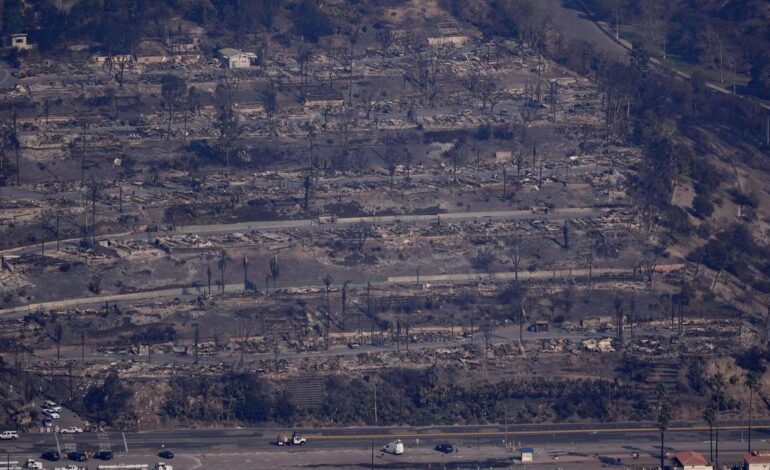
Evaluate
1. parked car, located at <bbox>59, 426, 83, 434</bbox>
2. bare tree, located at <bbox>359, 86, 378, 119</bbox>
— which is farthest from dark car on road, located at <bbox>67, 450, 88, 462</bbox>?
bare tree, located at <bbox>359, 86, 378, 119</bbox>

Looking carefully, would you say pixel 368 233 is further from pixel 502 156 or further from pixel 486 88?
pixel 486 88


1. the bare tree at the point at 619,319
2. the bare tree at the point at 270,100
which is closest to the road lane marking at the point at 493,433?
→ the bare tree at the point at 619,319

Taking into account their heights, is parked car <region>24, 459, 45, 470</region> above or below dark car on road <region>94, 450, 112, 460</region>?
above

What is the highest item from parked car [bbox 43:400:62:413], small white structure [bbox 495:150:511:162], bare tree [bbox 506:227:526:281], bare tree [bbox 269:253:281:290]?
small white structure [bbox 495:150:511:162]

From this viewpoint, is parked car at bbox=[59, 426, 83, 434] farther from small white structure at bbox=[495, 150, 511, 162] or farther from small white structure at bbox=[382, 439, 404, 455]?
small white structure at bbox=[495, 150, 511, 162]

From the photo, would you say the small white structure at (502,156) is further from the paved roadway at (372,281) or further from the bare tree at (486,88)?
the paved roadway at (372,281)
